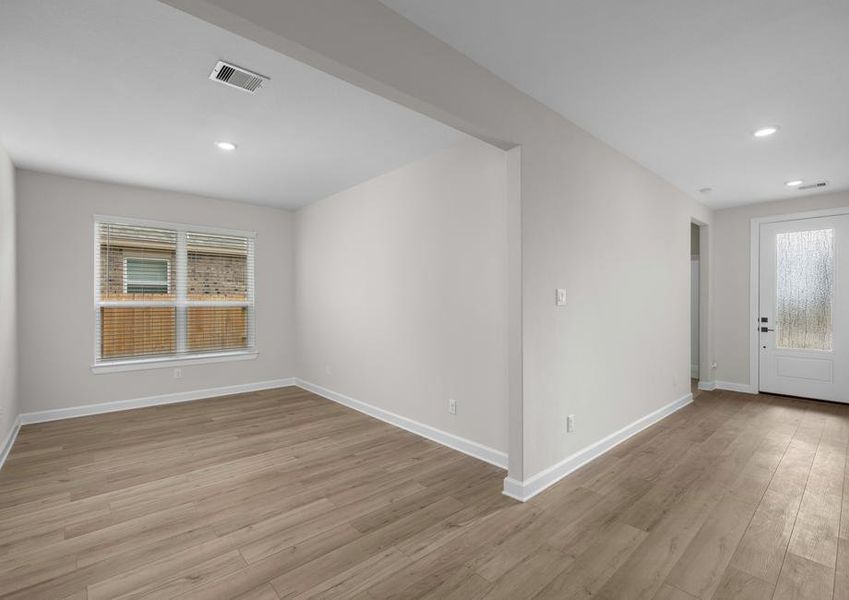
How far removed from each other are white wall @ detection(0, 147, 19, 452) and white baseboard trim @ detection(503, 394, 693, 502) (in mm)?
4157

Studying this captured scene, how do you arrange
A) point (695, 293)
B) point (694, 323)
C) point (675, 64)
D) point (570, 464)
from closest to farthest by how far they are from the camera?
point (675, 64)
point (570, 464)
point (695, 293)
point (694, 323)

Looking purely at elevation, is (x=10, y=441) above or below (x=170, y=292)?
below

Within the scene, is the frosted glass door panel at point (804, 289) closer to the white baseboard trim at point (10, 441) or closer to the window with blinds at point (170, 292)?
the window with blinds at point (170, 292)

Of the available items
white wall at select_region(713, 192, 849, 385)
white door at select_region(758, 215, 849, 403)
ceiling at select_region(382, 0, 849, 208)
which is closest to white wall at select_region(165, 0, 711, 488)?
ceiling at select_region(382, 0, 849, 208)

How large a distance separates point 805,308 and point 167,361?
8.16 meters

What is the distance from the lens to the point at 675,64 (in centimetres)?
234

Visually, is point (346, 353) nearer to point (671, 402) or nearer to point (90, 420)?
point (90, 420)

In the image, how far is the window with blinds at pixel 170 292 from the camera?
15.8 ft

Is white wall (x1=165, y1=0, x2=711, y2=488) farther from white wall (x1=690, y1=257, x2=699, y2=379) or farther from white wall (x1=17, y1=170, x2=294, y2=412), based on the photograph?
white wall (x1=17, y1=170, x2=294, y2=412)

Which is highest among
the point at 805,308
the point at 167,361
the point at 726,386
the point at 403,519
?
the point at 805,308

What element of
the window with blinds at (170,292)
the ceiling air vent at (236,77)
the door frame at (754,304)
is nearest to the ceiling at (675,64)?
the ceiling air vent at (236,77)

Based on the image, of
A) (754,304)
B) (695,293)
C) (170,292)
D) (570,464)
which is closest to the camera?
(570,464)

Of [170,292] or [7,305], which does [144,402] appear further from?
[7,305]

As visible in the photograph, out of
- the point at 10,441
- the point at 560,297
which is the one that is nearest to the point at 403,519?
the point at 560,297
